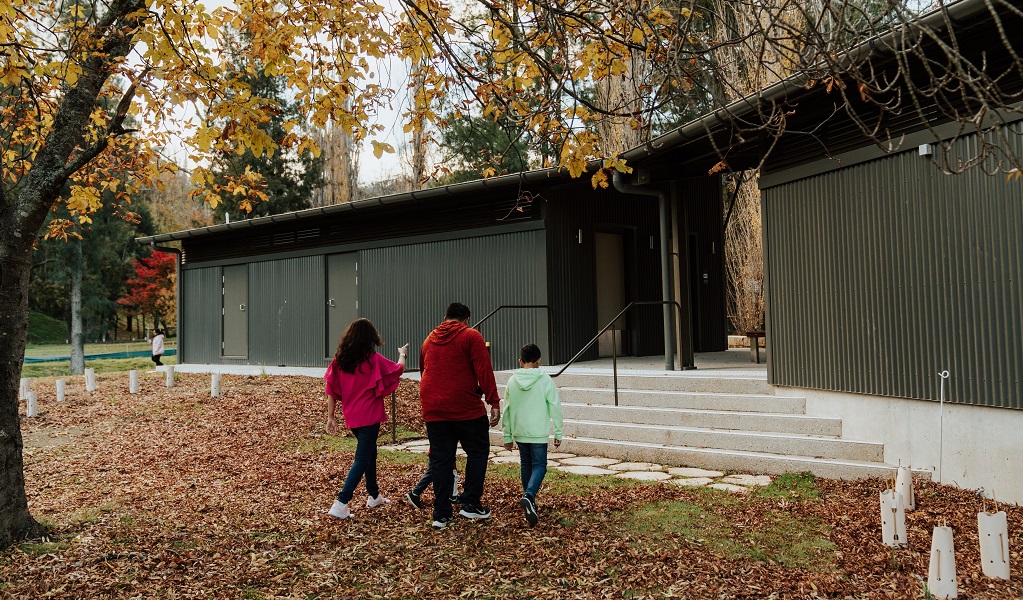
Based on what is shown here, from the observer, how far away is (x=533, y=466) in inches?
232

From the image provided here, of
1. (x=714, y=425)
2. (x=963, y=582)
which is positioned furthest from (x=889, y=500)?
(x=714, y=425)

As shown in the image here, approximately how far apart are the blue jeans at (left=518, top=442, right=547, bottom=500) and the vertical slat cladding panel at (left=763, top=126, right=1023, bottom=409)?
354 centimetres

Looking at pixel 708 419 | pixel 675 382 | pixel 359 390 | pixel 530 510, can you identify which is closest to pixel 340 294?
pixel 675 382

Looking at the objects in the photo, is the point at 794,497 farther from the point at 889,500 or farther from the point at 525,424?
the point at 525,424

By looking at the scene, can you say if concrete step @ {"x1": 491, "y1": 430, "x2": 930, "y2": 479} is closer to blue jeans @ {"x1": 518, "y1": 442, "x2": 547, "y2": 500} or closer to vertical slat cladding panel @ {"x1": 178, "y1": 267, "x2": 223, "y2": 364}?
blue jeans @ {"x1": 518, "y1": 442, "x2": 547, "y2": 500}

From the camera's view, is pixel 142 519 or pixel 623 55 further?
pixel 142 519

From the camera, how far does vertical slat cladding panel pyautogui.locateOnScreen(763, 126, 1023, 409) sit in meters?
6.23

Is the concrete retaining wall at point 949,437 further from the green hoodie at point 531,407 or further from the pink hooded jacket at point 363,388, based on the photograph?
the pink hooded jacket at point 363,388

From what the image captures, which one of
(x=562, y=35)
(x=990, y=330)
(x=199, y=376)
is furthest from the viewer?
(x=199, y=376)

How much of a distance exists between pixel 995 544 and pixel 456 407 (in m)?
3.41

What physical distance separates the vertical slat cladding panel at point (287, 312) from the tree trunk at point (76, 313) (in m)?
15.7

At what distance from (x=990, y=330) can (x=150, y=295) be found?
111 feet

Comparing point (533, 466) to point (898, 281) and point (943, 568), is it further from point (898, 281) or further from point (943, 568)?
point (898, 281)

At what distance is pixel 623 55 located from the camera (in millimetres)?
5344
